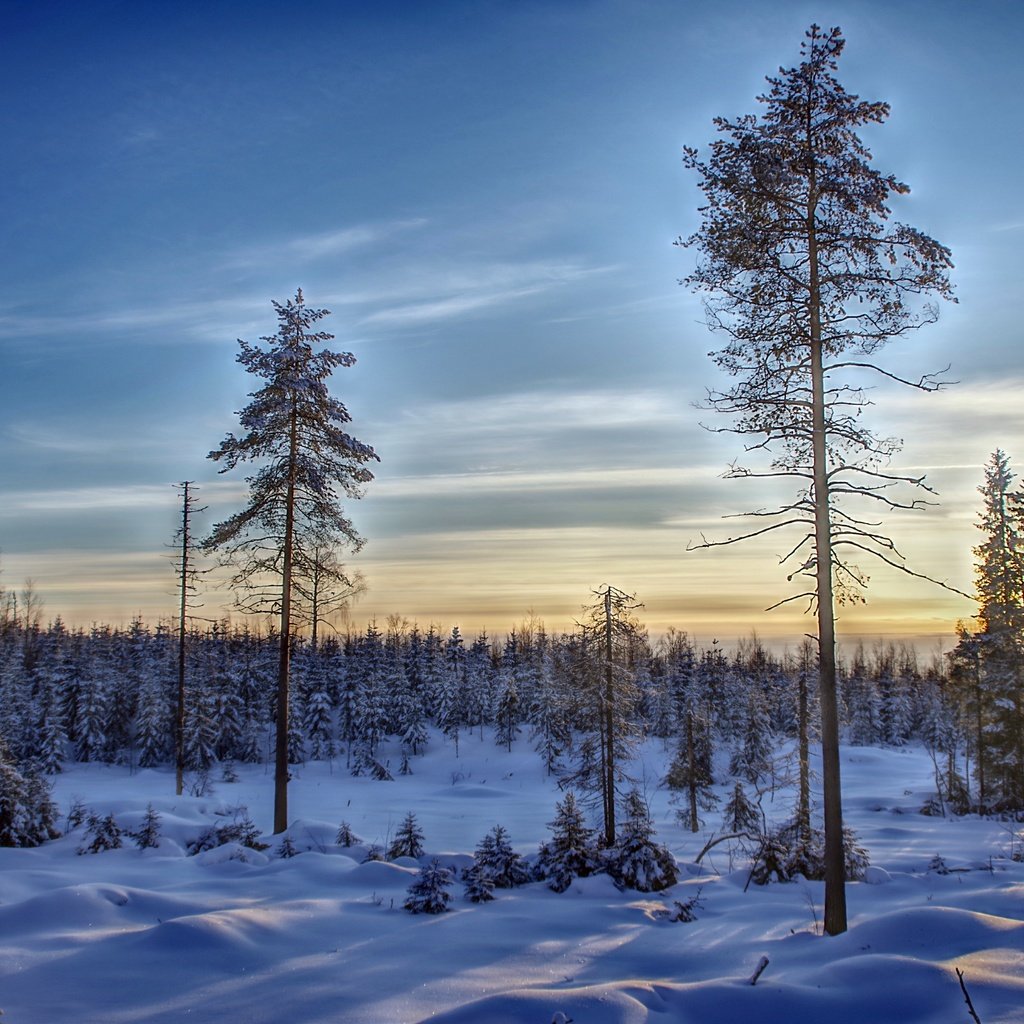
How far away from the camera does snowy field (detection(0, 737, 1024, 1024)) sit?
727 cm

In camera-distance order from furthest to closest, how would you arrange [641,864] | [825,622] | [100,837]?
[100,837] < [641,864] < [825,622]

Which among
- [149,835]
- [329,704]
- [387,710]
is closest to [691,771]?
[149,835]

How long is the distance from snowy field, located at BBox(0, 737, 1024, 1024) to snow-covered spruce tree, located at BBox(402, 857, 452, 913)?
23 centimetres

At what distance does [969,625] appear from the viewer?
135 feet

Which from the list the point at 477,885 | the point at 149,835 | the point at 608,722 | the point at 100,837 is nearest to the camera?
the point at 477,885

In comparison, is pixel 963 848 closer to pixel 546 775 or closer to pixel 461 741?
pixel 546 775

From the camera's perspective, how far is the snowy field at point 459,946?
7273 millimetres

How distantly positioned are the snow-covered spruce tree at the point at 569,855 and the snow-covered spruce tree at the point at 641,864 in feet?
1.42

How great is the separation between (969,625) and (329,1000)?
144 feet

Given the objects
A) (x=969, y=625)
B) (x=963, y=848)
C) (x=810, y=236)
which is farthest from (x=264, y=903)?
(x=969, y=625)

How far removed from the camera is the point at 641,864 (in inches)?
573

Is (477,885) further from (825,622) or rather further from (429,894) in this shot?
(825,622)

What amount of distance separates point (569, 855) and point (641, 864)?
5.04ft

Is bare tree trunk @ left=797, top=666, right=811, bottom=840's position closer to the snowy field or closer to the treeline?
the snowy field
